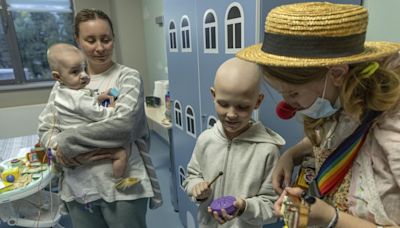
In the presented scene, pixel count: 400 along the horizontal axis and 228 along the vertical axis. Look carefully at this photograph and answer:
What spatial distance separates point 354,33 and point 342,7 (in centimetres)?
6

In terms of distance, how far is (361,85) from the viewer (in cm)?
58

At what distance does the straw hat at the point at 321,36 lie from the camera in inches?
21.6

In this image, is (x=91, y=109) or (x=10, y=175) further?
(x=10, y=175)

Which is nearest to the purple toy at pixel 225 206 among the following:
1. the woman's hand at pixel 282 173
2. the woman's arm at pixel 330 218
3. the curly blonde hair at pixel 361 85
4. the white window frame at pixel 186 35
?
the woman's hand at pixel 282 173

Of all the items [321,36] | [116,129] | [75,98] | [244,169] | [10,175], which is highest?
[321,36]

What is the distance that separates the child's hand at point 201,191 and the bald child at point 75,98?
1.15 feet

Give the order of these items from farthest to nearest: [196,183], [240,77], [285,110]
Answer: [196,183] → [240,77] → [285,110]

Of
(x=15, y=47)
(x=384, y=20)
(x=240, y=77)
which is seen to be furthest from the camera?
(x=15, y=47)

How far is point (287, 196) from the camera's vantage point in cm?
65

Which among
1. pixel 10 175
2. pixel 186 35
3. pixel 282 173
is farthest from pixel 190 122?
pixel 10 175

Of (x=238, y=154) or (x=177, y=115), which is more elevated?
(x=238, y=154)

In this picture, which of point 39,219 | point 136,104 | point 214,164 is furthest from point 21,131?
point 214,164

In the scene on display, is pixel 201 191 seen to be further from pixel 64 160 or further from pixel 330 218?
pixel 64 160

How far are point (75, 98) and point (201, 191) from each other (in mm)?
613
